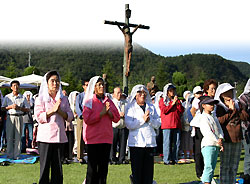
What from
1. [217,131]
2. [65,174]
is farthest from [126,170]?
[217,131]

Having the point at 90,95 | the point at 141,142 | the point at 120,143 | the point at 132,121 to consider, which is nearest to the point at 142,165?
the point at 141,142

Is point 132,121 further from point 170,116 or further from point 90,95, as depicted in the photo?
point 170,116

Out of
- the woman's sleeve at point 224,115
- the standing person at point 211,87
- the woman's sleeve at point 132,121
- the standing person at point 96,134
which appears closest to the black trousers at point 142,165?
the woman's sleeve at point 132,121

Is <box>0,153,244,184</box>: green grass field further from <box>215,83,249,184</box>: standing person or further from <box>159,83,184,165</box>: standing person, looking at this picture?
<box>215,83,249,184</box>: standing person

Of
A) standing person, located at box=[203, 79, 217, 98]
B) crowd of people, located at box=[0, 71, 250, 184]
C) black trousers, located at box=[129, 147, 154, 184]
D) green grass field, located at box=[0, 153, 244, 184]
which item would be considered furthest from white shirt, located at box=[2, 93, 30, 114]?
standing person, located at box=[203, 79, 217, 98]

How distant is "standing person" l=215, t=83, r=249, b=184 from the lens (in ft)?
20.1

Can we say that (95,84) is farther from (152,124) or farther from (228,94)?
(228,94)

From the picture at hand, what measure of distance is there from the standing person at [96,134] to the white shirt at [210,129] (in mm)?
1672

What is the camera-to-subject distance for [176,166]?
9.09m

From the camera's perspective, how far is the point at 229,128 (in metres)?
6.12

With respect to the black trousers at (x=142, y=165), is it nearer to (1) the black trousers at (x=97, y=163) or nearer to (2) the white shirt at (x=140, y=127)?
(2) the white shirt at (x=140, y=127)

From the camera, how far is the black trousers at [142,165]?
5.89 metres

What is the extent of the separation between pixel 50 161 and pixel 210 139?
2792 millimetres

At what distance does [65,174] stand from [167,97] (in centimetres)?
349
